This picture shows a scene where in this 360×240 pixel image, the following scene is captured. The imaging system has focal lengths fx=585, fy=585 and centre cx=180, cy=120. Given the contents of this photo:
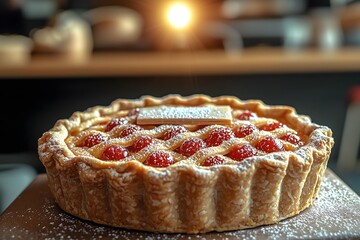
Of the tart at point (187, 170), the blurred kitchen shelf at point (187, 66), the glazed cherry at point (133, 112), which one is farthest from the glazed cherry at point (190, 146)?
the blurred kitchen shelf at point (187, 66)

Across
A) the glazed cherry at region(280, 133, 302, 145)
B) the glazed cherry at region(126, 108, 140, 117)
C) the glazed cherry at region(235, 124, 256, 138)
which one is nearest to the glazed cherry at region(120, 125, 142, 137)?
the glazed cherry at region(126, 108, 140, 117)

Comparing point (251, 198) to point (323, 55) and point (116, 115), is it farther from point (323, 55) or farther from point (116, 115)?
point (323, 55)

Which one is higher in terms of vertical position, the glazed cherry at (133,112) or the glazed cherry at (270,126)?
the glazed cherry at (270,126)

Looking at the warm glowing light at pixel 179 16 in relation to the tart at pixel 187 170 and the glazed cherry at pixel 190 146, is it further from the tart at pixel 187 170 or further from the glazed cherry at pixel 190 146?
the glazed cherry at pixel 190 146

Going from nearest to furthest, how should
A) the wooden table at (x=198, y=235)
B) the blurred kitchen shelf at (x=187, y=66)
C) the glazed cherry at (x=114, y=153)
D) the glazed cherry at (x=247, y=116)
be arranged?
1. the wooden table at (x=198, y=235)
2. the glazed cherry at (x=114, y=153)
3. the glazed cherry at (x=247, y=116)
4. the blurred kitchen shelf at (x=187, y=66)

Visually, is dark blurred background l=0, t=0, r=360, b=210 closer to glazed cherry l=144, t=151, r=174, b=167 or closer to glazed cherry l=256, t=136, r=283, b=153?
glazed cherry l=256, t=136, r=283, b=153

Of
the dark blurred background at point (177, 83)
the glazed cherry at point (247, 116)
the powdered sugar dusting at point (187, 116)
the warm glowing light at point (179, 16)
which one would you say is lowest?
the dark blurred background at point (177, 83)
